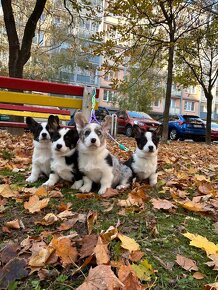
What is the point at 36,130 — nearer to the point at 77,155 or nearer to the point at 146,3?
the point at 77,155

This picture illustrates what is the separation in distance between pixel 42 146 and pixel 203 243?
2516mm

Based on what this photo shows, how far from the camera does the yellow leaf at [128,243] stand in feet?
8.15

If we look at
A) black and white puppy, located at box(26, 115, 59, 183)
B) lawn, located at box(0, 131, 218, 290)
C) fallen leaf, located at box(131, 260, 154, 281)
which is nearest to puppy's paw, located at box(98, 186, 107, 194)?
lawn, located at box(0, 131, 218, 290)

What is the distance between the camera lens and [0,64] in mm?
32531

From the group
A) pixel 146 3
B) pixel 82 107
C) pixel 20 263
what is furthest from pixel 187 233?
pixel 146 3

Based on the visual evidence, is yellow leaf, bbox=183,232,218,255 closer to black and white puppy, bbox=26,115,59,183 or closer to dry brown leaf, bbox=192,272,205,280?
dry brown leaf, bbox=192,272,205,280

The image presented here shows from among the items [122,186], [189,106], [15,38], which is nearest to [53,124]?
[122,186]

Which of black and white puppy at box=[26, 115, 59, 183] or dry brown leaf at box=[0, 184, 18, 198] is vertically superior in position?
black and white puppy at box=[26, 115, 59, 183]

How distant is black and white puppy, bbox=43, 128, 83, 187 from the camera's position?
13.5ft

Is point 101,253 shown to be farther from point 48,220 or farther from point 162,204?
point 162,204

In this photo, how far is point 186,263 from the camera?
2383mm

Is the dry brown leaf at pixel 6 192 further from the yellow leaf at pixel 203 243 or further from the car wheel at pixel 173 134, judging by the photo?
the car wheel at pixel 173 134

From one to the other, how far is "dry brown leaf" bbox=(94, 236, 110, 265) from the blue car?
21586mm

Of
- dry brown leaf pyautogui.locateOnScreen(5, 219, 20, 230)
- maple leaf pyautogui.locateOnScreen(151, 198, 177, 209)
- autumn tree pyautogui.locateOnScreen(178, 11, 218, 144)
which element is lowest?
dry brown leaf pyautogui.locateOnScreen(5, 219, 20, 230)
